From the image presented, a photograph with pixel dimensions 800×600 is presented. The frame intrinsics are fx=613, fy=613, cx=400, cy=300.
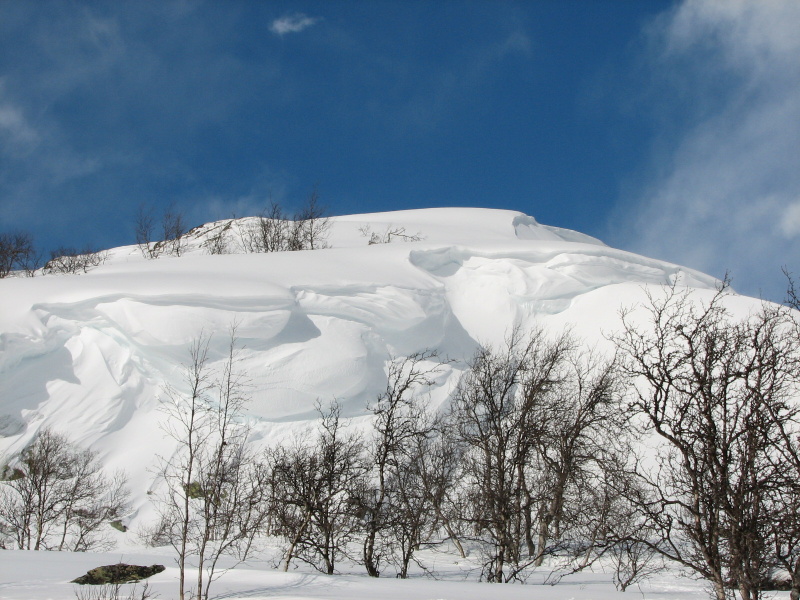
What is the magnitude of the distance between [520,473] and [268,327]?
32.8 feet

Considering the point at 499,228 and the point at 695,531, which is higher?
the point at 499,228

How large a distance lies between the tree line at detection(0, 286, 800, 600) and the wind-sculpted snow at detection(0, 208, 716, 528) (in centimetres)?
87

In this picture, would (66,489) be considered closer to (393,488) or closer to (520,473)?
(393,488)

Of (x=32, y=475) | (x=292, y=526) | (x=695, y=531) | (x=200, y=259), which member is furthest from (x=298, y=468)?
(x=200, y=259)

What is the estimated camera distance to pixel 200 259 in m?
27.0

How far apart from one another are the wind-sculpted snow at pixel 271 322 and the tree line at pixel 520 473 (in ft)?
2.86

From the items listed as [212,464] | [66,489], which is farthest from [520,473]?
[66,489]

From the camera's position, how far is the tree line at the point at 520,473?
390 inches

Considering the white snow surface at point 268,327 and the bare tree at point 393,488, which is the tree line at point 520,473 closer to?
the bare tree at point 393,488

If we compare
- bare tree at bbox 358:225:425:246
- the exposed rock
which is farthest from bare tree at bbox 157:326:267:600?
bare tree at bbox 358:225:425:246

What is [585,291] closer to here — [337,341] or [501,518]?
[337,341]

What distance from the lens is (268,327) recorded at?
21578 mm

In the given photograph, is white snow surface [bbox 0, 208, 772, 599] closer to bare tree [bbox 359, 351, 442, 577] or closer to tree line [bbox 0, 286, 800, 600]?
tree line [bbox 0, 286, 800, 600]

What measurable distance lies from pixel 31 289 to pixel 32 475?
258 inches
